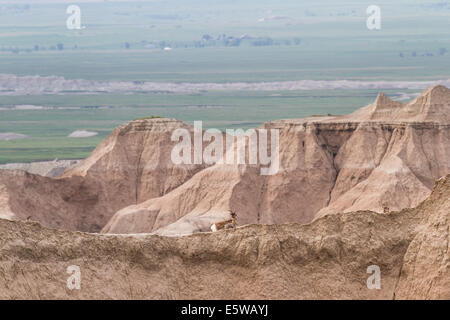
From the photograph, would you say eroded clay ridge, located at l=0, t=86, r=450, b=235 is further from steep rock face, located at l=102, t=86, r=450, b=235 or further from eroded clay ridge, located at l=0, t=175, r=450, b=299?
eroded clay ridge, located at l=0, t=175, r=450, b=299

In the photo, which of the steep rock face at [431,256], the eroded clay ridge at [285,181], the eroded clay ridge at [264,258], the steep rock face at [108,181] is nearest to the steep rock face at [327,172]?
the eroded clay ridge at [285,181]

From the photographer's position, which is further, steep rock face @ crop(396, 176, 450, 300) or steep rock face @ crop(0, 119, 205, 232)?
steep rock face @ crop(0, 119, 205, 232)

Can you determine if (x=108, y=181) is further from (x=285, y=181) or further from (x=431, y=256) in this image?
(x=431, y=256)

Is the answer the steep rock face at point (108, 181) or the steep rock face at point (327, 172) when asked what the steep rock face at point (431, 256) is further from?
the steep rock face at point (108, 181)

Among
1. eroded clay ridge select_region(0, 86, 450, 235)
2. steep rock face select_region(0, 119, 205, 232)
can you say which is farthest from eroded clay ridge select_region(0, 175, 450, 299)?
steep rock face select_region(0, 119, 205, 232)

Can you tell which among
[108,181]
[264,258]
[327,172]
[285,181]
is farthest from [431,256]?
[108,181]
